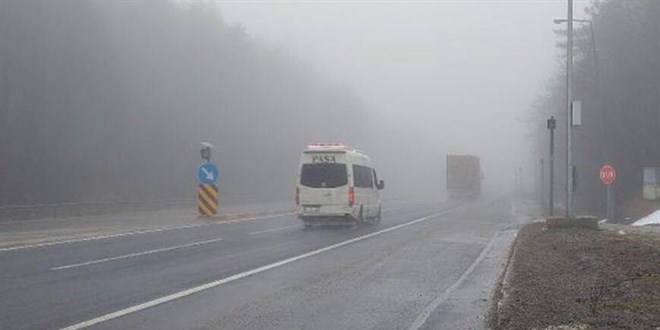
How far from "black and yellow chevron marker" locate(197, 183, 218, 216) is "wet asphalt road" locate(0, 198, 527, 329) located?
928 centimetres

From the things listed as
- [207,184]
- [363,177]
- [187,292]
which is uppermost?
[363,177]

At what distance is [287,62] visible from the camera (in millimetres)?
107938

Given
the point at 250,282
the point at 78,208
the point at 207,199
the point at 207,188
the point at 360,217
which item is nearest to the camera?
the point at 250,282

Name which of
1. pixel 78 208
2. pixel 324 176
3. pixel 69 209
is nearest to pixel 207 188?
pixel 324 176

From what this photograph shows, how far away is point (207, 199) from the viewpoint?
31.9 metres

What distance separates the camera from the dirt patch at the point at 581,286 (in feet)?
28.9

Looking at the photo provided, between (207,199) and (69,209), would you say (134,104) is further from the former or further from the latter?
(207,199)

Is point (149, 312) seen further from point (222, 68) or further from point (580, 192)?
point (222, 68)

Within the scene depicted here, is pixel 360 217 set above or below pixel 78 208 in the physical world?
above

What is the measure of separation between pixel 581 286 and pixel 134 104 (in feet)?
178

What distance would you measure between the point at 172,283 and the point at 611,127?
4459 centimetres

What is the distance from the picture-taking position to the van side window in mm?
27219

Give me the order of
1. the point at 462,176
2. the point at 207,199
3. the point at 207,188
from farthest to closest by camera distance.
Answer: the point at 462,176, the point at 207,199, the point at 207,188

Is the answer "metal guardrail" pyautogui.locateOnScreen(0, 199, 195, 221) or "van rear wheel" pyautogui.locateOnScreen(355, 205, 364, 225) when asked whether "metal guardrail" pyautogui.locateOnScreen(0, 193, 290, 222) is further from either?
"van rear wheel" pyautogui.locateOnScreen(355, 205, 364, 225)
